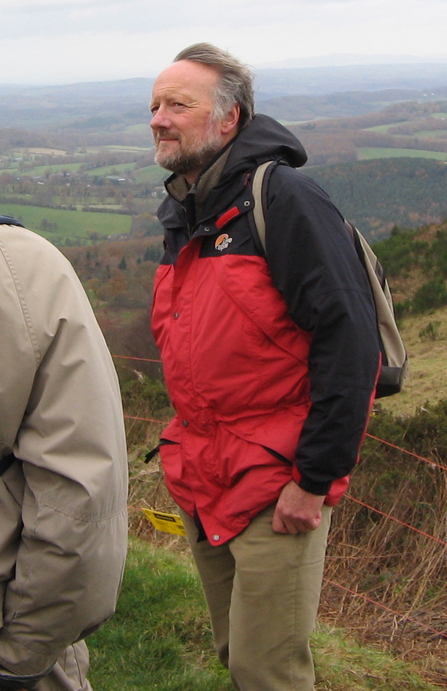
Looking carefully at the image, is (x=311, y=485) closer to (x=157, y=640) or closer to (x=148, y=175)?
(x=157, y=640)

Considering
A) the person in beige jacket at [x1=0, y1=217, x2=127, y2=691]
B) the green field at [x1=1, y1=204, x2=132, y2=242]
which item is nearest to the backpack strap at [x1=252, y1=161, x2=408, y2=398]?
the person in beige jacket at [x1=0, y1=217, x2=127, y2=691]

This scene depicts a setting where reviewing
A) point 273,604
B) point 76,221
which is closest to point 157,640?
point 273,604

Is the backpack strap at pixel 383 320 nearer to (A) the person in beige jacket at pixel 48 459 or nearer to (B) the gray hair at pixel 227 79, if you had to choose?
(B) the gray hair at pixel 227 79

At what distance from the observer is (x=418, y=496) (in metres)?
4.10

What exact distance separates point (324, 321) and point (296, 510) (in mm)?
507

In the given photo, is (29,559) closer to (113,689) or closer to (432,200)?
(113,689)

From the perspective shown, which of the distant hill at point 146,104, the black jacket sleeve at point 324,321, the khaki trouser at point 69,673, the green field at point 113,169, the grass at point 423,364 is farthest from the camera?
the distant hill at point 146,104

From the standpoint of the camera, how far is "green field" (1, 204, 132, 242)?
3022 cm

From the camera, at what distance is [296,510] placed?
1821mm

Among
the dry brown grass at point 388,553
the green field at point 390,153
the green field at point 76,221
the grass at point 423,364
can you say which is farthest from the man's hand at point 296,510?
the green field at point 390,153

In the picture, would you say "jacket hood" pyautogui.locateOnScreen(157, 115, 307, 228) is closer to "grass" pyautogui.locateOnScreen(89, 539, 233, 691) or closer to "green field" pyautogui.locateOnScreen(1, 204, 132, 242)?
"grass" pyautogui.locateOnScreen(89, 539, 233, 691)

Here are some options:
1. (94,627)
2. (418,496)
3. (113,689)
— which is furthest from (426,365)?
(94,627)

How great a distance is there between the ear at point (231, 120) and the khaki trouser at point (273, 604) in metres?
1.13

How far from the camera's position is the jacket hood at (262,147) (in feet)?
6.43
